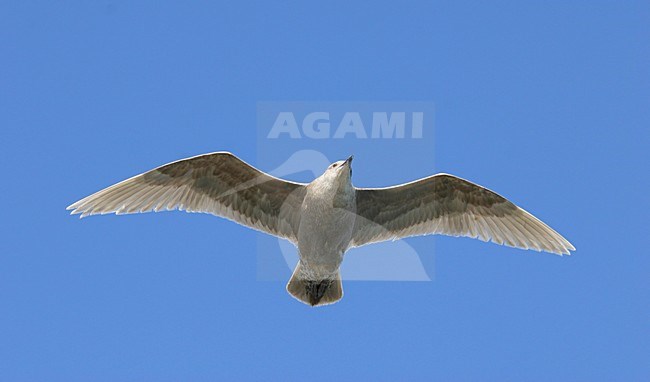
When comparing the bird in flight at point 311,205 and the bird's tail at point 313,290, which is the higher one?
the bird in flight at point 311,205

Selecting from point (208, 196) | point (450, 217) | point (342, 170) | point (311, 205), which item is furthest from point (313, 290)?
point (450, 217)

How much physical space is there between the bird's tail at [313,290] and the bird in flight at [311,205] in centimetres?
2

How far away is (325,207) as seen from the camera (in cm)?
1398

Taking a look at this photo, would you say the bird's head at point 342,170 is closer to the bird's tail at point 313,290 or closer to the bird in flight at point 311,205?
the bird in flight at point 311,205

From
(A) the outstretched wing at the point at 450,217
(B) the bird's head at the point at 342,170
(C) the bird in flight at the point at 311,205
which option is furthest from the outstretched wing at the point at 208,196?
(A) the outstretched wing at the point at 450,217

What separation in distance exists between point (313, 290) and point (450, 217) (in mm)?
2588

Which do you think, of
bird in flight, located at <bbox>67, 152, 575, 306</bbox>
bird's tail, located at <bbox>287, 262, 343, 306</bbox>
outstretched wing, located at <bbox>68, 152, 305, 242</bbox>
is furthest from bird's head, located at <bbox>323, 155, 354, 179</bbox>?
bird's tail, located at <bbox>287, 262, 343, 306</bbox>

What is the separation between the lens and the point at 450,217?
15383 millimetres

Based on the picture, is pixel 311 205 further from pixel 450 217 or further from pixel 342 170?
pixel 450 217

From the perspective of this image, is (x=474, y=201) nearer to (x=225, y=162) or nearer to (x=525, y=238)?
(x=525, y=238)

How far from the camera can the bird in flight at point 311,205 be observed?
14.6 meters

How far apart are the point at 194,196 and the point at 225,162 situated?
2.84 feet

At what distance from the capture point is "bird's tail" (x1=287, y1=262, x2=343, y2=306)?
15102mm

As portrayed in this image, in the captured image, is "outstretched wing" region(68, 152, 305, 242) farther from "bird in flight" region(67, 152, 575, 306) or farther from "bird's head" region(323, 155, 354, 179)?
"bird's head" region(323, 155, 354, 179)
